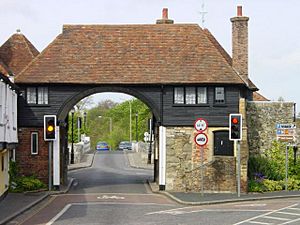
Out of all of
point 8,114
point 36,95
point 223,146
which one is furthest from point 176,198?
point 36,95

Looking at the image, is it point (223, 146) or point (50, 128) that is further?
point (223, 146)

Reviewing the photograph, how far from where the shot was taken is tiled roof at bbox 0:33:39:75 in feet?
126

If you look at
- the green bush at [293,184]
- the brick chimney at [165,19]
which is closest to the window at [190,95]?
the green bush at [293,184]

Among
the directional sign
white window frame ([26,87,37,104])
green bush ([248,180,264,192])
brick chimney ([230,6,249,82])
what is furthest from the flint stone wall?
white window frame ([26,87,37,104])

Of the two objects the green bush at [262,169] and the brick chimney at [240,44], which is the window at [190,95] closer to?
the brick chimney at [240,44]

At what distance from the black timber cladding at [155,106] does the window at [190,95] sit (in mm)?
212

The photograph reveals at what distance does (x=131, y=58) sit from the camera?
35.5m

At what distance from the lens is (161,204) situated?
2742 cm

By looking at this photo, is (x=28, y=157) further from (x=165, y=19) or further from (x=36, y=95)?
(x=165, y=19)

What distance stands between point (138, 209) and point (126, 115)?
96.4 meters

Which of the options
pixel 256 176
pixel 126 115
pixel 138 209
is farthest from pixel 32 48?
pixel 126 115

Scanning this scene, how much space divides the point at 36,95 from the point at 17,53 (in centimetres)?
582

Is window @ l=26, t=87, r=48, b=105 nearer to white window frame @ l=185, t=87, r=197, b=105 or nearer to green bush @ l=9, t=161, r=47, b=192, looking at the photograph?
green bush @ l=9, t=161, r=47, b=192

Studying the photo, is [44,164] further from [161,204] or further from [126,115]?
[126,115]
